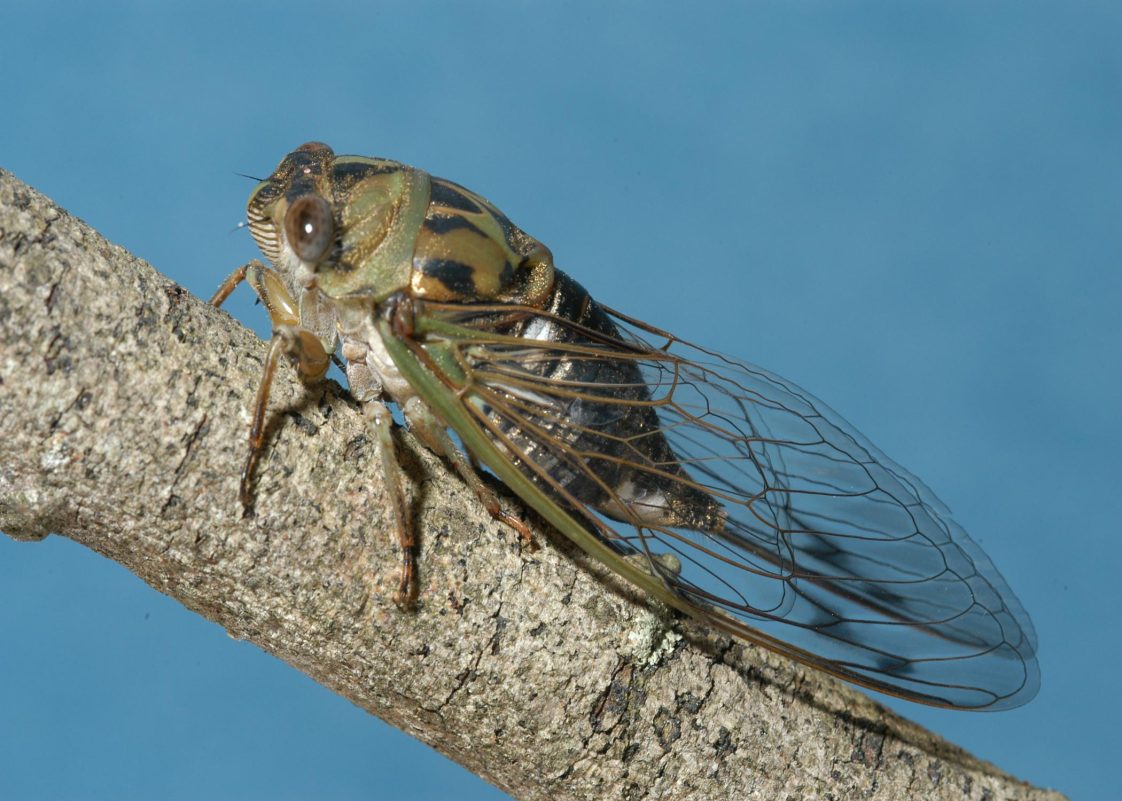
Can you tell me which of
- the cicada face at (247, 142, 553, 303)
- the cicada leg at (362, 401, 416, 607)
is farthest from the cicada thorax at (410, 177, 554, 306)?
the cicada leg at (362, 401, 416, 607)

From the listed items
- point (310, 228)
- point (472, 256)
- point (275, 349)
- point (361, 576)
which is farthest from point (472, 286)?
point (361, 576)

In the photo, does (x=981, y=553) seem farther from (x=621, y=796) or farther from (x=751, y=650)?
(x=621, y=796)

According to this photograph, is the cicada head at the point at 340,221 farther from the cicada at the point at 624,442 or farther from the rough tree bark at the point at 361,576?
the rough tree bark at the point at 361,576

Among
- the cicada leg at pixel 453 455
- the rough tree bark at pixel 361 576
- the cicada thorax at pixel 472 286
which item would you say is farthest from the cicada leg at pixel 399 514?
the cicada thorax at pixel 472 286

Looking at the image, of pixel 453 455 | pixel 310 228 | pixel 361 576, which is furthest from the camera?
pixel 310 228

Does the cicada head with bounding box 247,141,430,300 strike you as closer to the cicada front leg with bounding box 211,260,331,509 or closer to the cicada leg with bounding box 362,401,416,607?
the cicada front leg with bounding box 211,260,331,509

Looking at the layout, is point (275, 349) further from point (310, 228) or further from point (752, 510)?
point (752, 510)
